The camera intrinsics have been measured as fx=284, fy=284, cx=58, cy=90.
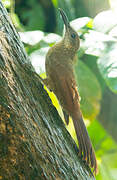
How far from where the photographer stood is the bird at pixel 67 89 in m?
2.03

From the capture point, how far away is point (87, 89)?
297 centimetres

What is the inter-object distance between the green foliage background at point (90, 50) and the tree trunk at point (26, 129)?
53 centimetres

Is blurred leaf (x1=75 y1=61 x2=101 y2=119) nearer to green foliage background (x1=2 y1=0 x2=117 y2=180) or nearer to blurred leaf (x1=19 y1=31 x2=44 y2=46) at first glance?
green foliage background (x1=2 y1=0 x2=117 y2=180)

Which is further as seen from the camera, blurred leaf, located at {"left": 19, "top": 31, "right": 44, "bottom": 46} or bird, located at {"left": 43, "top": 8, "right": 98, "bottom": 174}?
blurred leaf, located at {"left": 19, "top": 31, "right": 44, "bottom": 46}

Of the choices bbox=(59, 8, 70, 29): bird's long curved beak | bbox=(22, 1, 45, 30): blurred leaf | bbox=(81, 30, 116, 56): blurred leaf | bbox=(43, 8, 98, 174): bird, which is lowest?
bbox=(43, 8, 98, 174): bird

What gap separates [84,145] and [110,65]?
0.63m

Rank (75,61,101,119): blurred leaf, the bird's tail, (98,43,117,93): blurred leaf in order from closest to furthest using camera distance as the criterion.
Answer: the bird's tail, (98,43,117,93): blurred leaf, (75,61,101,119): blurred leaf

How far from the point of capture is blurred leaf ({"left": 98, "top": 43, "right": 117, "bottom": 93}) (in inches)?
82.9

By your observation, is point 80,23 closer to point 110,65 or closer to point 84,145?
point 110,65

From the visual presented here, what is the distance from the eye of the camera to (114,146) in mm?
4719

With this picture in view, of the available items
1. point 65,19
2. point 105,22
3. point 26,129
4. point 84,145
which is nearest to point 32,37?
point 65,19

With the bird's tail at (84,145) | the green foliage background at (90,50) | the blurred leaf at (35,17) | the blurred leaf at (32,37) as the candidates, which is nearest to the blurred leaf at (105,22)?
the green foliage background at (90,50)

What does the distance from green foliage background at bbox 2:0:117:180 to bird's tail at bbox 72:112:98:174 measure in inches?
12.1

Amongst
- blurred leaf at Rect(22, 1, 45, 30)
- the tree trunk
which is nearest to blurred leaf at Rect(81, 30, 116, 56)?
the tree trunk
